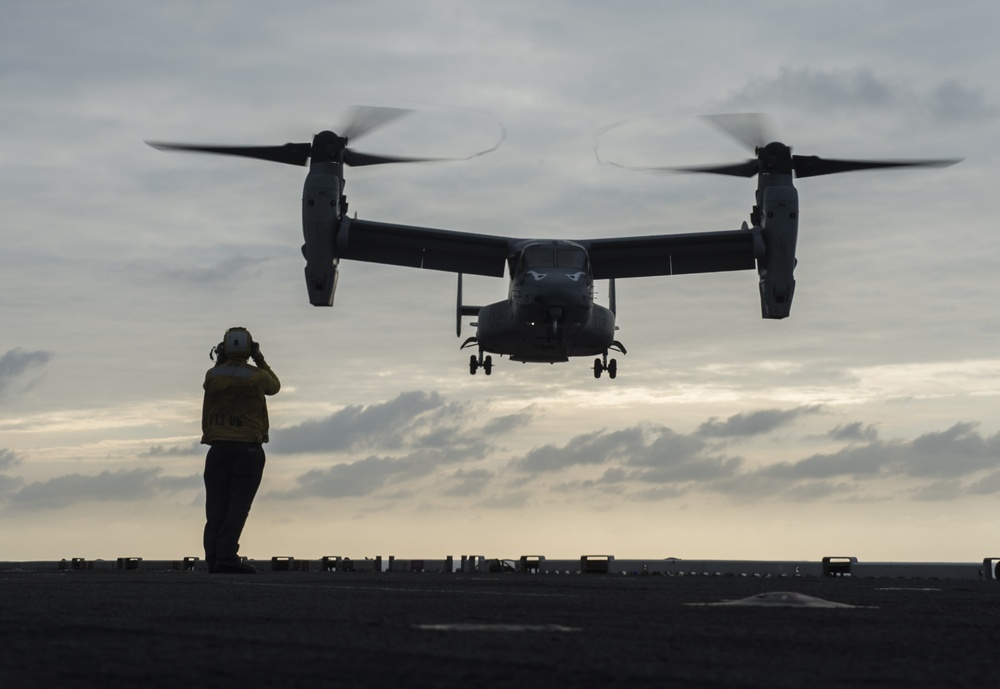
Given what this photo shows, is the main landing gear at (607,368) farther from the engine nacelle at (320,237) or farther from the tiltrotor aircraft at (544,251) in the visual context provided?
the engine nacelle at (320,237)

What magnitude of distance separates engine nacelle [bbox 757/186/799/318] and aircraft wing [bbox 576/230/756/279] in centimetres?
180

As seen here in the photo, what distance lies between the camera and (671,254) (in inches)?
1873

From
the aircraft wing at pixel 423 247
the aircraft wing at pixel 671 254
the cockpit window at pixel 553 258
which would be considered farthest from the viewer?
the aircraft wing at pixel 671 254

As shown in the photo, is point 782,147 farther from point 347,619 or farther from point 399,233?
point 347,619

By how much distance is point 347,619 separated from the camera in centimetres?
679

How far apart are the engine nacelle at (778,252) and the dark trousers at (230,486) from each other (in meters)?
29.2

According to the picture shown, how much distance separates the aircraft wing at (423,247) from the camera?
1703 inches

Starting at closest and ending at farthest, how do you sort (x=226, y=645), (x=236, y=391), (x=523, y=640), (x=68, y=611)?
(x=226, y=645) < (x=523, y=640) < (x=68, y=611) < (x=236, y=391)

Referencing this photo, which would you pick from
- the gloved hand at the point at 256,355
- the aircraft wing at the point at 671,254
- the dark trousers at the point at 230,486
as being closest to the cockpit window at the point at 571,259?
the aircraft wing at the point at 671,254

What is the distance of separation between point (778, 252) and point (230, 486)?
29.9m

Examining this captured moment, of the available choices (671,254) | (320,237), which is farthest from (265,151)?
(671,254)

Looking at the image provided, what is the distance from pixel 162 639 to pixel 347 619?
147 centimetres

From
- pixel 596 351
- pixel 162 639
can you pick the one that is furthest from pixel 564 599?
pixel 596 351

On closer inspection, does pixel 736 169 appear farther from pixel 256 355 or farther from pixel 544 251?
pixel 256 355
